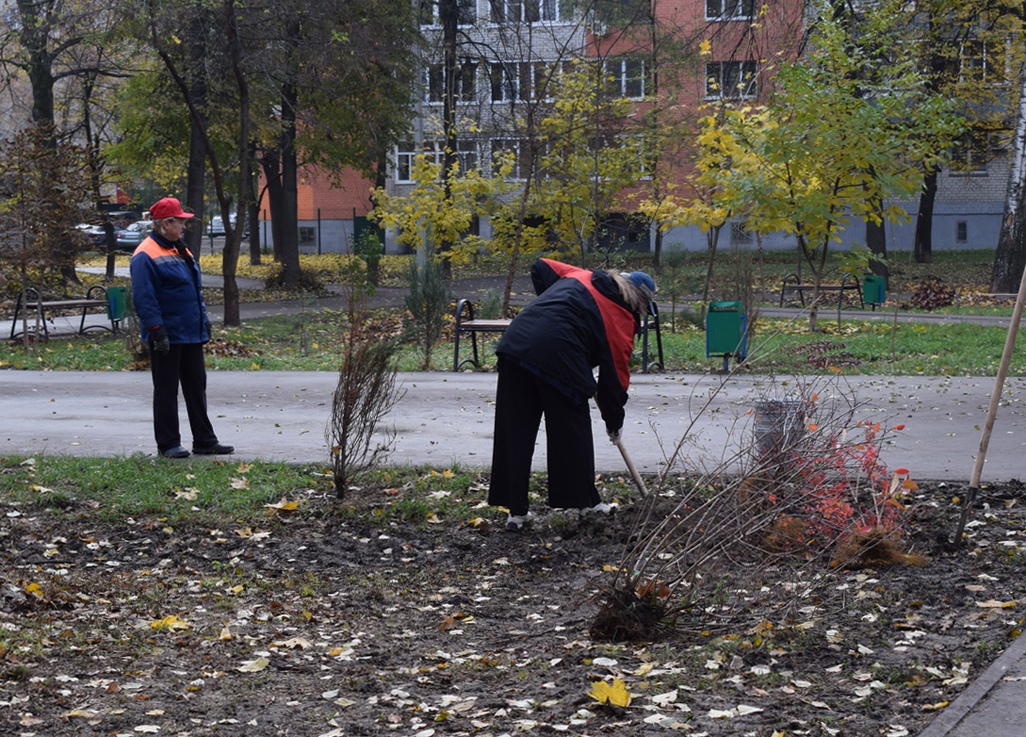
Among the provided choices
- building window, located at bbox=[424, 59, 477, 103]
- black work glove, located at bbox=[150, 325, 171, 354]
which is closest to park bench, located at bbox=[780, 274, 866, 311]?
building window, located at bbox=[424, 59, 477, 103]

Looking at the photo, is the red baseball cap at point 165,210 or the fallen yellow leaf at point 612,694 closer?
the fallen yellow leaf at point 612,694

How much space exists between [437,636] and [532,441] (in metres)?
1.80

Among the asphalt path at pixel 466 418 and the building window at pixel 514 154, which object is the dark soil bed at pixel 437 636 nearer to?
the asphalt path at pixel 466 418

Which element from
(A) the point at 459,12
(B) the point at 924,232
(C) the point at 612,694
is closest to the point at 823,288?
(A) the point at 459,12

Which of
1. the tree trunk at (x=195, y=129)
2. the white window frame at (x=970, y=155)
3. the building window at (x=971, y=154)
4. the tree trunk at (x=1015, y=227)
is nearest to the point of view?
the tree trunk at (x=195, y=129)

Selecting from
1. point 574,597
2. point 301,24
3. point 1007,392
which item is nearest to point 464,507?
point 574,597

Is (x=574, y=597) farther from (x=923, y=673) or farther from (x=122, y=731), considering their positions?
(x=122, y=731)

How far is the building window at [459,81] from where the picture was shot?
3073 cm

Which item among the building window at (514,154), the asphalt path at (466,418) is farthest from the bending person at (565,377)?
the building window at (514,154)

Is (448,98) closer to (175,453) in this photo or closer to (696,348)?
(696,348)

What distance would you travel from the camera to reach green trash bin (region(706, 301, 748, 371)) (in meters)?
13.6

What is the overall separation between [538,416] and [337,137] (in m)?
23.4

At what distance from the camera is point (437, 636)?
17.4 feet

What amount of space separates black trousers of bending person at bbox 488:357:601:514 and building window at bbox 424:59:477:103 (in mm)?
23295
